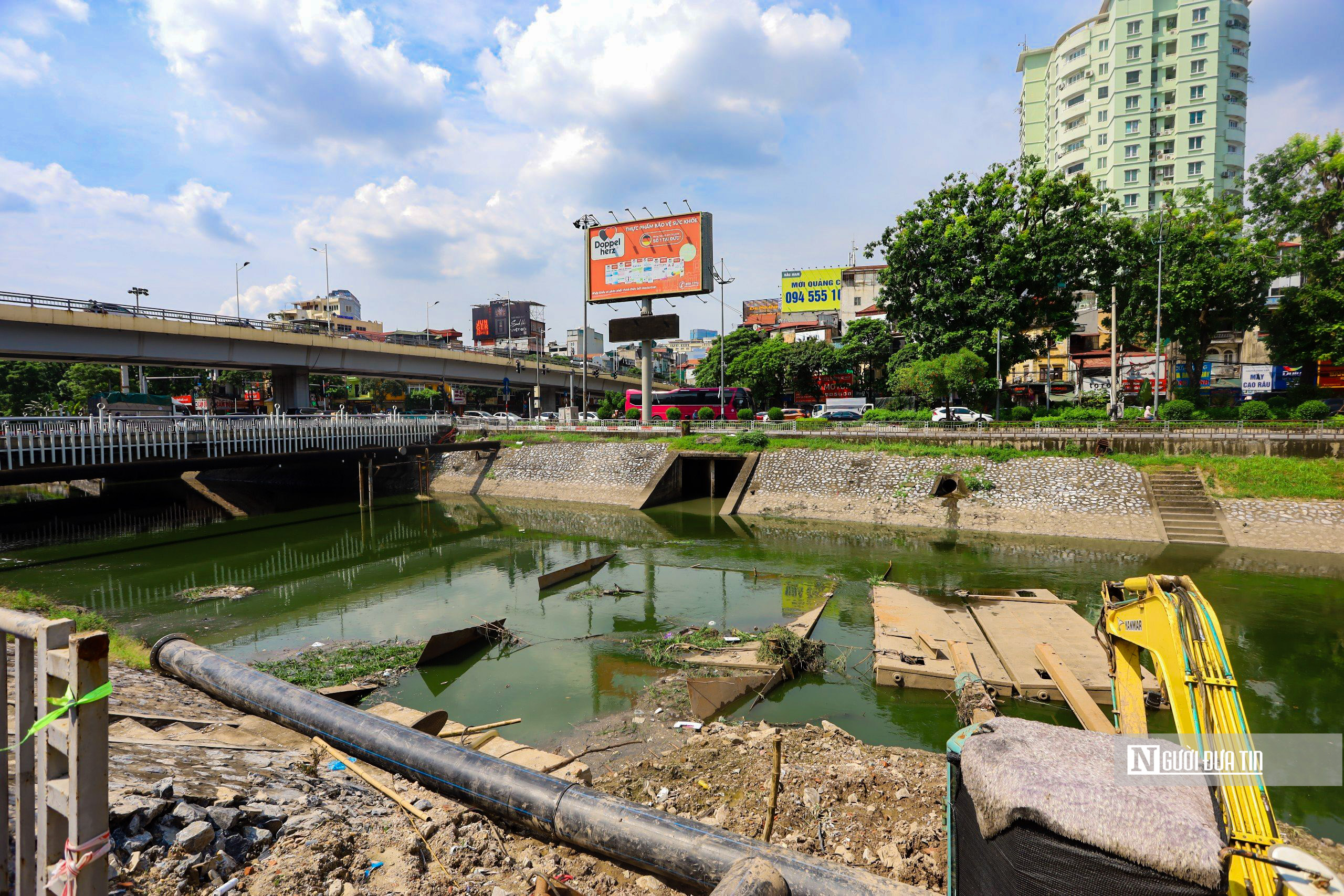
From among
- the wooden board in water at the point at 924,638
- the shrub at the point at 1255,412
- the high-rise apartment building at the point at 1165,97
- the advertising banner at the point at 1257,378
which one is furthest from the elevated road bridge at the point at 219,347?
the high-rise apartment building at the point at 1165,97

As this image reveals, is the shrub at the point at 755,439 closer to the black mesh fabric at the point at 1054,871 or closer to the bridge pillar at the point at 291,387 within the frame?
the bridge pillar at the point at 291,387

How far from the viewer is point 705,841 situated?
4.41 m

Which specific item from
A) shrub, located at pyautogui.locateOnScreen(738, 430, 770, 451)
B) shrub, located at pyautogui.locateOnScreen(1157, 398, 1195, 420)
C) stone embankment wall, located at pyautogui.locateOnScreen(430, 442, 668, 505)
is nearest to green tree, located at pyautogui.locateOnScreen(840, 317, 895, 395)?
shrub, located at pyautogui.locateOnScreen(738, 430, 770, 451)

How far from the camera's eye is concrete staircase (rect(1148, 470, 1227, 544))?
70.7 feet

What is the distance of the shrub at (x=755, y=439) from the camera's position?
108 feet

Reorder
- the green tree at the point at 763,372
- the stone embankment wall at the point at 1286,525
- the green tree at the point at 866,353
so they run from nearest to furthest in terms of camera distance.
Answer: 1. the stone embankment wall at the point at 1286,525
2. the green tree at the point at 866,353
3. the green tree at the point at 763,372

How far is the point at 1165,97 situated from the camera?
173 feet

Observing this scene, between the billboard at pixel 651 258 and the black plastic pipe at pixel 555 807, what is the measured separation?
103 ft

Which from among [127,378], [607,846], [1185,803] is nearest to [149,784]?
[607,846]

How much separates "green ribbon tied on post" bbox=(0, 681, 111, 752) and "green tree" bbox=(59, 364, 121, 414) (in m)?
66.0

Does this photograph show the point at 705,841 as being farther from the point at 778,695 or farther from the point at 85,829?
the point at 778,695

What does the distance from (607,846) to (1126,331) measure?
136ft

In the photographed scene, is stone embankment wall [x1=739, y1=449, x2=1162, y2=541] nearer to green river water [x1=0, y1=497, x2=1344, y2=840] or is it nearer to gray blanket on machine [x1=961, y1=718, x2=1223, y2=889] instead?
green river water [x1=0, y1=497, x2=1344, y2=840]

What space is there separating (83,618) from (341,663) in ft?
20.9
